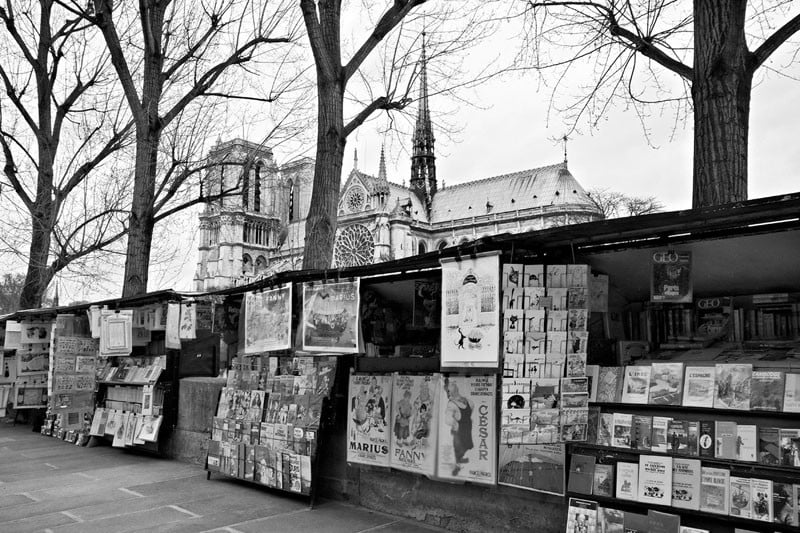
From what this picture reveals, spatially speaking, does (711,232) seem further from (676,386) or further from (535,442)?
(535,442)

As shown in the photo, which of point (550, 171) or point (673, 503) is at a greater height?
point (550, 171)

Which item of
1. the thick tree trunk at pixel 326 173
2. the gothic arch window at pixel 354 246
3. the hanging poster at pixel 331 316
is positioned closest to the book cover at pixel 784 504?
the hanging poster at pixel 331 316

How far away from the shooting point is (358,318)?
5.75 metres

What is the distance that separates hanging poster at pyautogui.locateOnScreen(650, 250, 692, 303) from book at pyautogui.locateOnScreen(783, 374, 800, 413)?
2.37ft

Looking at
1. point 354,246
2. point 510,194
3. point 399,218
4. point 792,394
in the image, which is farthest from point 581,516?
point 354,246

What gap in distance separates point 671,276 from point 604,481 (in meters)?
1.36

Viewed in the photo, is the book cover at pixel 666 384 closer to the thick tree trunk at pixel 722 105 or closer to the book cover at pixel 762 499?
the book cover at pixel 762 499

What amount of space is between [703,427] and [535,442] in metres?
1.01

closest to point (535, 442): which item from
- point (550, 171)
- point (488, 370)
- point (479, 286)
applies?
point (488, 370)

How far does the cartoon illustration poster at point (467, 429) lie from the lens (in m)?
4.85

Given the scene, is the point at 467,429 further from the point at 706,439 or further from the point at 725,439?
the point at 725,439

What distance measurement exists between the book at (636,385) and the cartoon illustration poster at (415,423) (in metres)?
→ 1.52

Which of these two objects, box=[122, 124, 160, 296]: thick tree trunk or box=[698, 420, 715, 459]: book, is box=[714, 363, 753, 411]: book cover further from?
box=[122, 124, 160, 296]: thick tree trunk

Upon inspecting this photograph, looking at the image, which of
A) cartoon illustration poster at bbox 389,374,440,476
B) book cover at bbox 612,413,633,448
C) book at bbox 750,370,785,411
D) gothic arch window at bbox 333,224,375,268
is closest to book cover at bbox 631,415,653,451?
book cover at bbox 612,413,633,448
